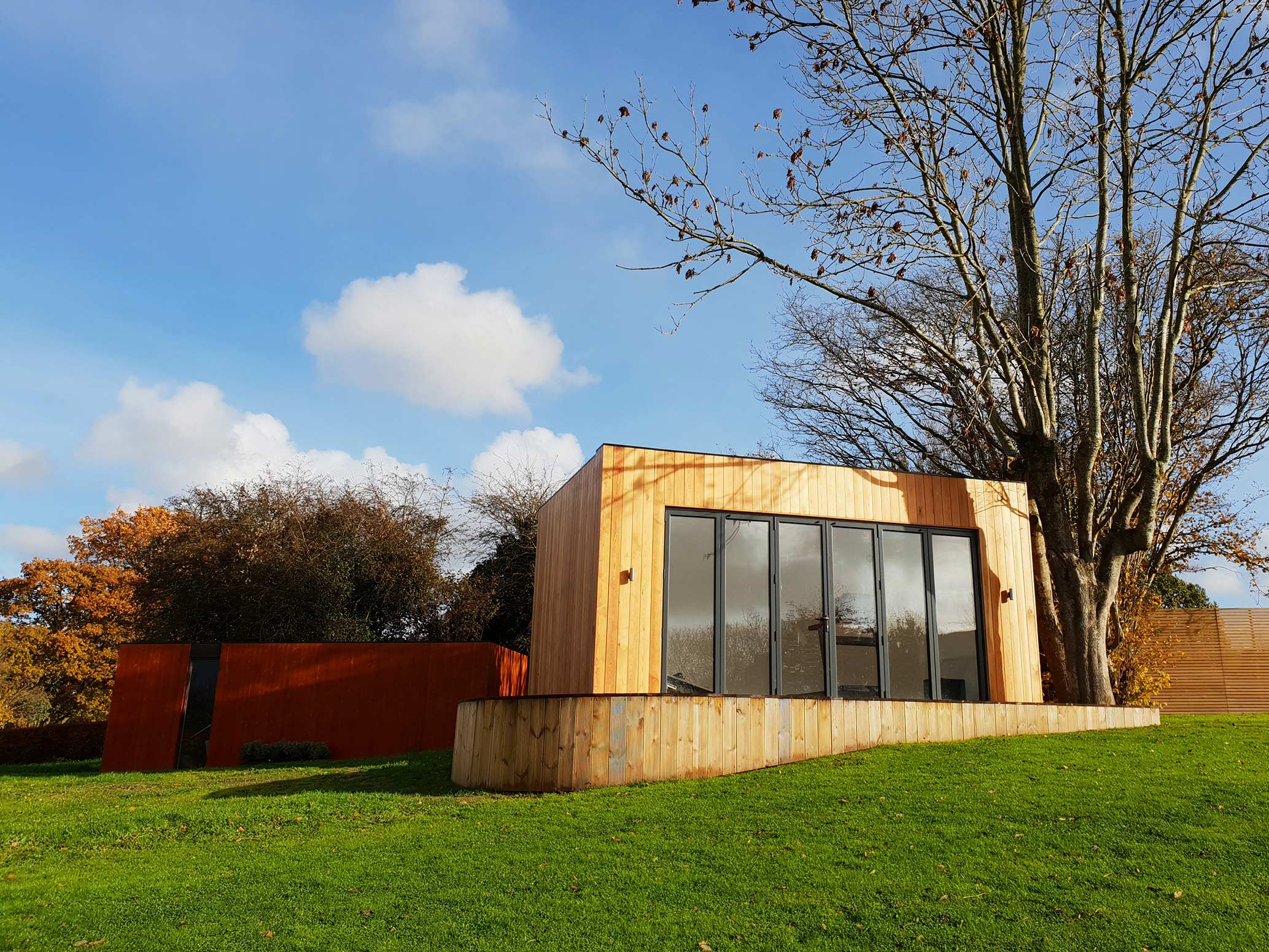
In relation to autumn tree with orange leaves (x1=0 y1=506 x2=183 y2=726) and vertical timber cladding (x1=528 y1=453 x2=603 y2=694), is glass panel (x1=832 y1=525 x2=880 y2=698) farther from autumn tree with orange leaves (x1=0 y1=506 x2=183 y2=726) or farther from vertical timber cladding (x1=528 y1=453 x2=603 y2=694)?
autumn tree with orange leaves (x1=0 y1=506 x2=183 y2=726)

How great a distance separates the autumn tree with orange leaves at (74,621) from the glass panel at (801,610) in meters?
20.5

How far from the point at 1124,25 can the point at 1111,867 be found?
32.4 feet

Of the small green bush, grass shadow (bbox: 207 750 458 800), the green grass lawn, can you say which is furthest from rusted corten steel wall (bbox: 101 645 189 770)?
the green grass lawn

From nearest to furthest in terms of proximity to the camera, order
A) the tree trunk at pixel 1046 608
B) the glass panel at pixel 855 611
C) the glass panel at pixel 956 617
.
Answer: the glass panel at pixel 855 611 → the glass panel at pixel 956 617 → the tree trunk at pixel 1046 608

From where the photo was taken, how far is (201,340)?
41.8 ft

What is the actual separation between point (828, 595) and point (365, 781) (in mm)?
5640

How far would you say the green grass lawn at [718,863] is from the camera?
4.05 metres

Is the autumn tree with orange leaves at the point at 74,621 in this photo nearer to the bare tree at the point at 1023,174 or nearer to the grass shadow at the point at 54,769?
the grass shadow at the point at 54,769

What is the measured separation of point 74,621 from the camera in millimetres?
25828

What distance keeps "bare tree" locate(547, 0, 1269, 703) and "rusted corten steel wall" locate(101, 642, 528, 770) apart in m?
9.47

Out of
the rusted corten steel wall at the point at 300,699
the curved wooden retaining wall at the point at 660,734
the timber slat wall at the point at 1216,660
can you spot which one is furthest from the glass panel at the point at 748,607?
the timber slat wall at the point at 1216,660

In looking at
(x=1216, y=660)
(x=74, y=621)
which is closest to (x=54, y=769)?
(x=74, y=621)

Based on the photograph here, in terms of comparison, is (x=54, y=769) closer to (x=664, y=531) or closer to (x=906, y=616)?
(x=664, y=531)

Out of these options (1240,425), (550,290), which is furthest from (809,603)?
(1240,425)
